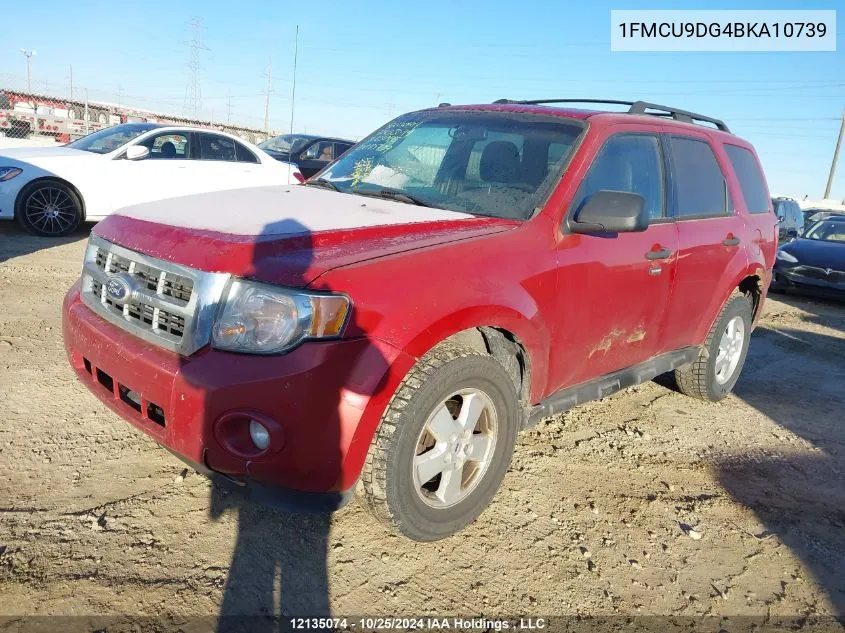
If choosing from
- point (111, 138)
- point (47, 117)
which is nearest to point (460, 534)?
point (111, 138)

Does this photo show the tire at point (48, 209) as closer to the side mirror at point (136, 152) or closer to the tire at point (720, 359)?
the side mirror at point (136, 152)

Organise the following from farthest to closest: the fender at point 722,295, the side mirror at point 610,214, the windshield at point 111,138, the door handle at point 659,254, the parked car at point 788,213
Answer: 1. the parked car at point 788,213
2. the windshield at point 111,138
3. the fender at point 722,295
4. the door handle at point 659,254
5. the side mirror at point 610,214

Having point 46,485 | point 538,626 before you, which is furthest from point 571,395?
point 46,485

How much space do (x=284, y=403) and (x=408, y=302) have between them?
56 cm

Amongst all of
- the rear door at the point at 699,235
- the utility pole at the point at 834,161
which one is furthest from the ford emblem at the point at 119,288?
the utility pole at the point at 834,161

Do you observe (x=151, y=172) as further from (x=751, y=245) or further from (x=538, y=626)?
(x=538, y=626)

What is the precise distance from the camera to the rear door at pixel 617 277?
2.94 m

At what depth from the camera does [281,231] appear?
234 cm

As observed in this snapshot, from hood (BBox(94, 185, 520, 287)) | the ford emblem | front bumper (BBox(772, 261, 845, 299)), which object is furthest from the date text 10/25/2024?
front bumper (BBox(772, 261, 845, 299))

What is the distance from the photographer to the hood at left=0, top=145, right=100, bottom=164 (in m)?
7.87

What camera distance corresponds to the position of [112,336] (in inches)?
95.0

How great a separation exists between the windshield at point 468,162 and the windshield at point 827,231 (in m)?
9.18

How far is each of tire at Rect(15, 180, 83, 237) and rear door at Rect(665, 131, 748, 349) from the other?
7511 millimetres

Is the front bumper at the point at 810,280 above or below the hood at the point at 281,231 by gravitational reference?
below
